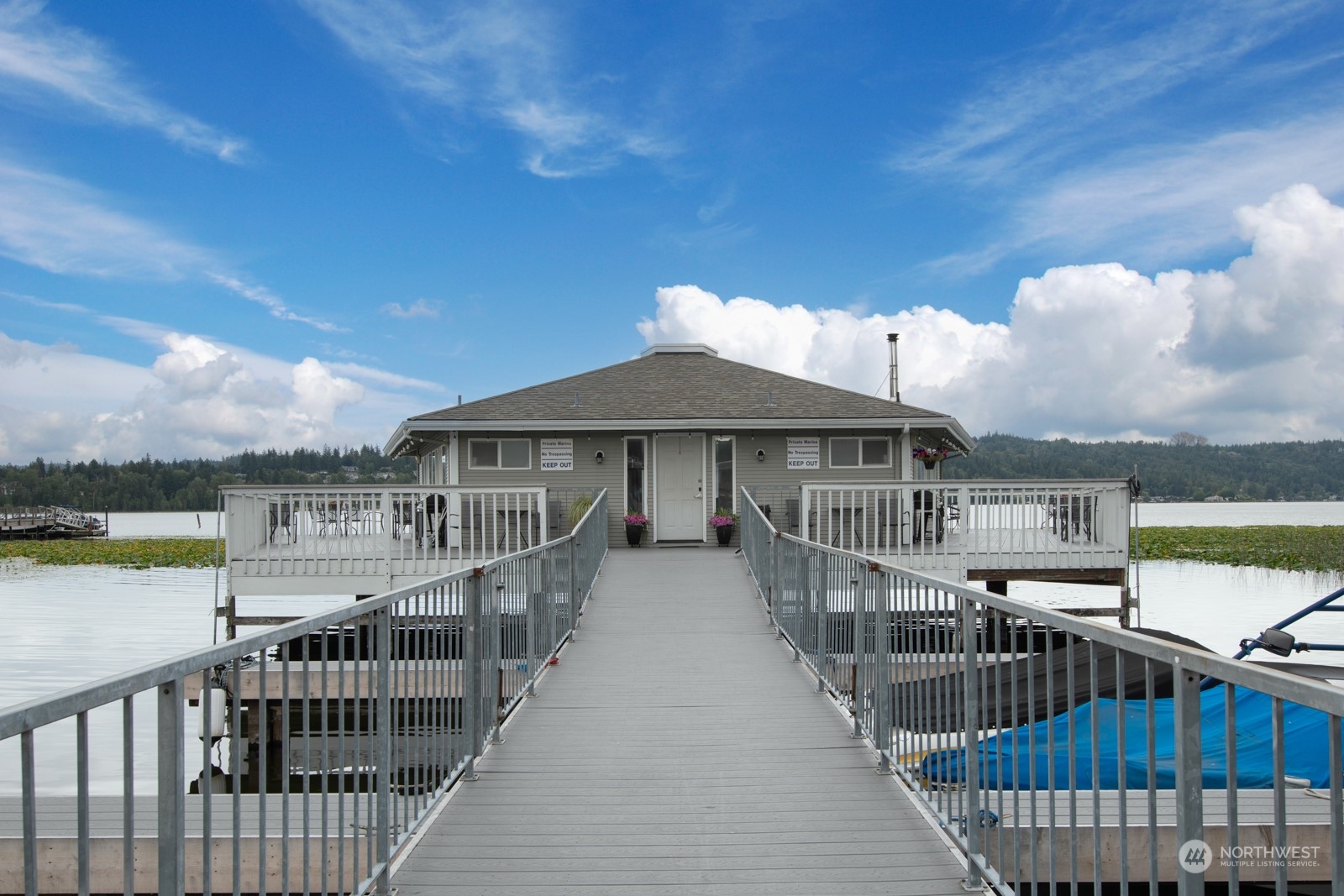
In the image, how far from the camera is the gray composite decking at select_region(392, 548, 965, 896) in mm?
3812

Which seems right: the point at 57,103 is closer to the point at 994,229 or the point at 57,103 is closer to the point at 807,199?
the point at 807,199

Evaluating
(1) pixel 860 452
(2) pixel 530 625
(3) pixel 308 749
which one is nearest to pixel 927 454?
(1) pixel 860 452

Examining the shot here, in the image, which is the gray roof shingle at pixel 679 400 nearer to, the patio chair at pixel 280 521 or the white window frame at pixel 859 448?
the white window frame at pixel 859 448

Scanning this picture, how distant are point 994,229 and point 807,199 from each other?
6735 millimetres

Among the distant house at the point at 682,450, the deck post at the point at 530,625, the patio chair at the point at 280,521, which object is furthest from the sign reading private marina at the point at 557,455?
the deck post at the point at 530,625

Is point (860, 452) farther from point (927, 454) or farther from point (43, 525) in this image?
point (43, 525)

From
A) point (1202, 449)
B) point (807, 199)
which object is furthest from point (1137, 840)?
point (1202, 449)

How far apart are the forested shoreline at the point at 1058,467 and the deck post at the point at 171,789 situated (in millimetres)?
74168

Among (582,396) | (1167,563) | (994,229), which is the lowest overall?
(1167,563)

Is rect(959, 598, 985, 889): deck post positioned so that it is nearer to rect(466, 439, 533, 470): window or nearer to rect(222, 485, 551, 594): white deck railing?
rect(222, 485, 551, 594): white deck railing

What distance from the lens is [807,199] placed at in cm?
3212

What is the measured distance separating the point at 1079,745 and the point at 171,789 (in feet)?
19.2

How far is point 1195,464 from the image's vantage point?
332 feet

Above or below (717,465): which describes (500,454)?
above
